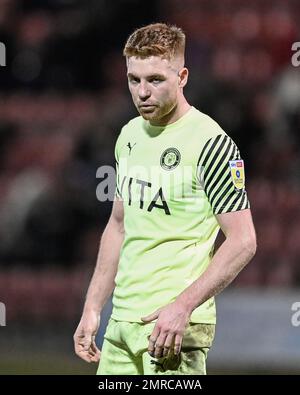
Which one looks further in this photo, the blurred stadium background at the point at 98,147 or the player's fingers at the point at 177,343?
the blurred stadium background at the point at 98,147

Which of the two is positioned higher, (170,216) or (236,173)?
(236,173)

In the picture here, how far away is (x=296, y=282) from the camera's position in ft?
31.7

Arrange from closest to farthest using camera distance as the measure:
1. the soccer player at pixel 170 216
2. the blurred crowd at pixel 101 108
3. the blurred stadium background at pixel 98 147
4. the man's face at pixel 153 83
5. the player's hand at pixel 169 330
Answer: the player's hand at pixel 169 330, the soccer player at pixel 170 216, the man's face at pixel 153 83, the blurred stadium background at pixel 98 147, the blurred crowd at pixel 101 108

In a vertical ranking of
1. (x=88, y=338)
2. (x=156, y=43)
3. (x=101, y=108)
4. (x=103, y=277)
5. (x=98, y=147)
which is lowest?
(x=88, y=338)

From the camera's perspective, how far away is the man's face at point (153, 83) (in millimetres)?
4094

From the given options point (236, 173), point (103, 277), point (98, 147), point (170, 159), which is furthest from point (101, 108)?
point (236, 173)

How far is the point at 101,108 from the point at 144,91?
7.49 m

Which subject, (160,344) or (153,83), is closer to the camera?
(160,344)

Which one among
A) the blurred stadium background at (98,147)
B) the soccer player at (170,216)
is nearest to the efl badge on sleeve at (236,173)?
the soccer player at (170,216)

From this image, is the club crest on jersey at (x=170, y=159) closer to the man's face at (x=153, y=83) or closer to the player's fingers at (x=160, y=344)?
the man's face at (x=153, y=83)

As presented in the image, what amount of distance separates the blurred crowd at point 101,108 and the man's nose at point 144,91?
5695mm

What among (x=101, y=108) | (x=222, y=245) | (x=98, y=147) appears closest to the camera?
(x=222, y=245)

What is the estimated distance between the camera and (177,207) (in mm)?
4121

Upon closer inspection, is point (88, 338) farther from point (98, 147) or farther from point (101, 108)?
point (101, 108)
